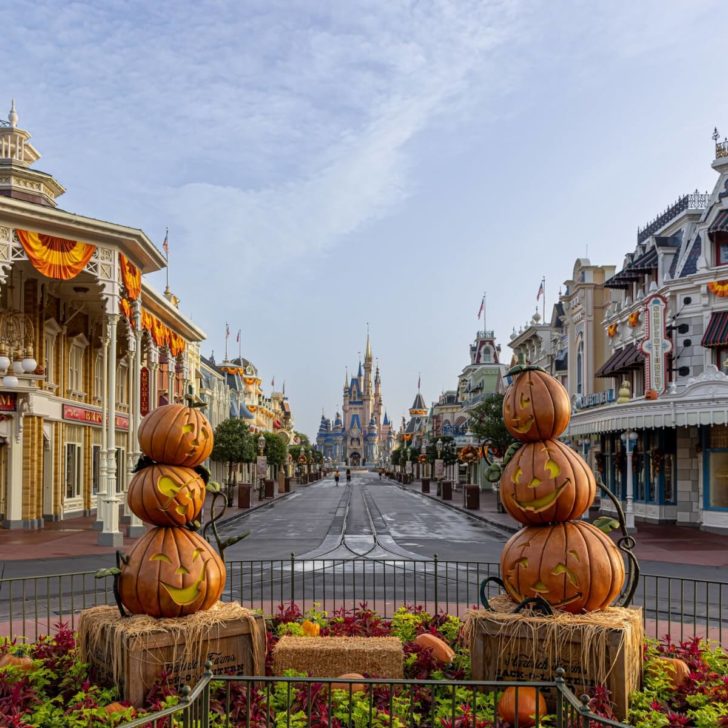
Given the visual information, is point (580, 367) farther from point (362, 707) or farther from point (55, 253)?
point (362, 707)

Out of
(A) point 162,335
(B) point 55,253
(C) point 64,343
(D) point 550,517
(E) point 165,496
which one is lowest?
(D) point 550,517

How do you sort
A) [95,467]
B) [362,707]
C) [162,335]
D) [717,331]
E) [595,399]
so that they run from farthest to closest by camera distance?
[595,399], [95,467], [162,335], [717,331], [362,707]

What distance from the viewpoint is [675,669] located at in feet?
24.3

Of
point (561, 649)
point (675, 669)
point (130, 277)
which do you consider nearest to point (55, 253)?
point (130, 277)

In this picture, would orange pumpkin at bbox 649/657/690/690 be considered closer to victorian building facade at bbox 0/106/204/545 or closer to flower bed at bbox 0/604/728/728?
flower bed at bbox 0/604/728/728

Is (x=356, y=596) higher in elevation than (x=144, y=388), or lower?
lower

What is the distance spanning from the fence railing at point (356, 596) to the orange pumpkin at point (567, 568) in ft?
11.2

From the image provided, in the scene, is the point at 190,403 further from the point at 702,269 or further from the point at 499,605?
the point at 702,269

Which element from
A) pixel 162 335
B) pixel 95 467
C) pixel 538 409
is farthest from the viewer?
pixel 95 467

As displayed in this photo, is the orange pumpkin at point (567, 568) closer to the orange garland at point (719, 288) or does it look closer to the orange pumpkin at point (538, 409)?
the orange pumpkin at point (538, 409)

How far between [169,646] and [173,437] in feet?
5.82

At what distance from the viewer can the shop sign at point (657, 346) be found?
29.6 metres

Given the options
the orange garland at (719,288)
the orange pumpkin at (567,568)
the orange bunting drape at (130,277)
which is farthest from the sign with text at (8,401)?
the orange garland at (719,288)

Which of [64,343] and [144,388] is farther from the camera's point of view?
[144,388]
